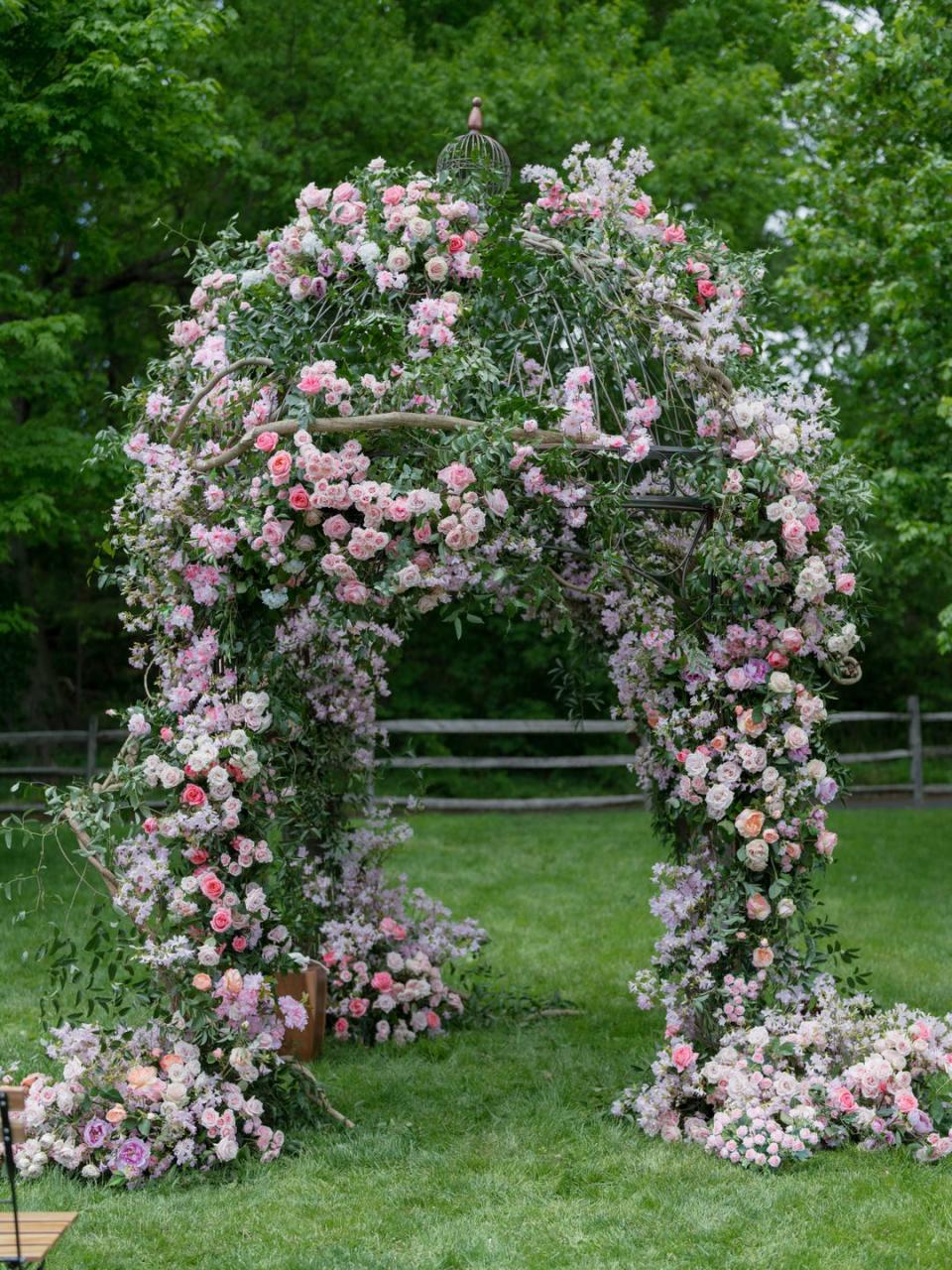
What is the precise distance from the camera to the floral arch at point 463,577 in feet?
14.3

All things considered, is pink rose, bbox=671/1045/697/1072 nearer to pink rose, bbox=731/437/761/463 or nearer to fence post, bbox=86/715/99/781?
pink rose, bbox=731/437/761/463

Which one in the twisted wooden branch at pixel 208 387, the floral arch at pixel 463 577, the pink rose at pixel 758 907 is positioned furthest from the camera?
the pink rose at pixel 758 907

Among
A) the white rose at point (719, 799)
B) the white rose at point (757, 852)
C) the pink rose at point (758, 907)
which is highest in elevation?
the white rose at point (719, 799)

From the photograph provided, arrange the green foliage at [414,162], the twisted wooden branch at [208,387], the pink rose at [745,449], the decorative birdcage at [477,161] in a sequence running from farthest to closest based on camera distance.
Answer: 1. the green foliage at [414,162]
2. the decorative birdcage at [477,161]
3. the pink rose at [745,449]
4. the twisted wooden branch at [208,387]

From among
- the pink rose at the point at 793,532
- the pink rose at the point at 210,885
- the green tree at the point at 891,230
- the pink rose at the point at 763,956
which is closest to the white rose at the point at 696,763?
the pink rose at the point at 763,956

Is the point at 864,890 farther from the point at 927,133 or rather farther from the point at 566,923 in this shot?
the point at 927,133

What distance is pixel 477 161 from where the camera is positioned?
5.23 meters

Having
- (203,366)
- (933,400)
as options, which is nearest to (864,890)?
(933,400)

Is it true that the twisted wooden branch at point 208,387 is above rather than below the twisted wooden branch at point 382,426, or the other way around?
above

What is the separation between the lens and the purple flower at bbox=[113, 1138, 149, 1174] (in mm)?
4340

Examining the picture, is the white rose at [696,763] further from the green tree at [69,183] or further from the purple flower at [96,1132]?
the green tree at [69,183]

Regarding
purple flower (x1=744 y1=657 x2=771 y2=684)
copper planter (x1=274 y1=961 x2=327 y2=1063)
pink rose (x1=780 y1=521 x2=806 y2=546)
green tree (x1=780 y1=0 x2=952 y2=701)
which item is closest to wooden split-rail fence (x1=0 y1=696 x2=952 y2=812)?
green tree (x1=780 y1=0 x2=952 y2=701)

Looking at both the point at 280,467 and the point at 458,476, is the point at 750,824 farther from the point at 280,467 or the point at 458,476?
the point at 280,467

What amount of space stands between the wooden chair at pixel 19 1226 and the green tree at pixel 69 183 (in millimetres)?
6078
